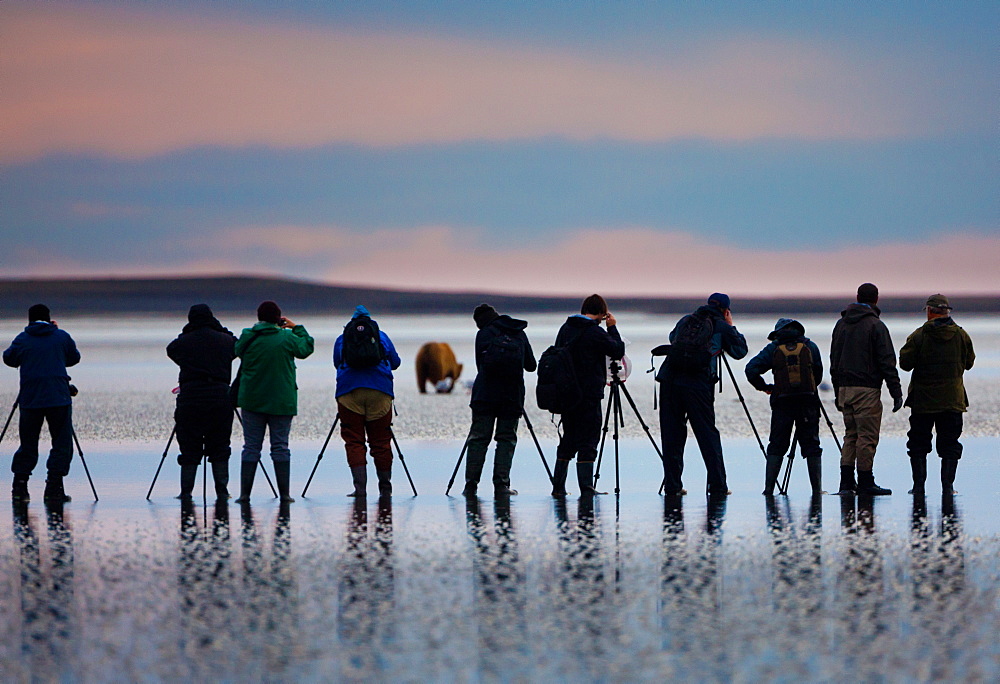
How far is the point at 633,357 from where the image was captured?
75625 millimetres

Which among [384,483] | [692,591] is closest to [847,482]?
[384,483]

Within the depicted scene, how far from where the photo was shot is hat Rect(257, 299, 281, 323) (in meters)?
12.9

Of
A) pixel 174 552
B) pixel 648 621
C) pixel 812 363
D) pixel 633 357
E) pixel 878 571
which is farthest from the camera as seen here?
pixel 633 357

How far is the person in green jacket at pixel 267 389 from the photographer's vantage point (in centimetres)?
1280

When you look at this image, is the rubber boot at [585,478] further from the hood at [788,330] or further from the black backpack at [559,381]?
the hood at [788,330]

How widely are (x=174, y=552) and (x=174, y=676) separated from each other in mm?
3591

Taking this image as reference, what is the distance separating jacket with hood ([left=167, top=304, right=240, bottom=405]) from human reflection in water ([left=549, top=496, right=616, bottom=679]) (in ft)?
12.1

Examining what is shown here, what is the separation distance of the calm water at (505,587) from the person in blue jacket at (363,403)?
45 cm

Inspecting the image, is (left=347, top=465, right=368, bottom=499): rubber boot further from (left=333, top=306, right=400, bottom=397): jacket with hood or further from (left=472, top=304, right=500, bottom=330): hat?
(left=472, top=304, right=500, bottom=330): hat

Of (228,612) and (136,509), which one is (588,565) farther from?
(136,509)

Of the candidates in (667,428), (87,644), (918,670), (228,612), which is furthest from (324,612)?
(667,428)

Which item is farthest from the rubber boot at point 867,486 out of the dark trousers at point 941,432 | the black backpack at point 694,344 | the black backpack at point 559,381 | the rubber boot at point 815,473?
the black backpack at point 559,381

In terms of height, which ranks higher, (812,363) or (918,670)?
(812,363)

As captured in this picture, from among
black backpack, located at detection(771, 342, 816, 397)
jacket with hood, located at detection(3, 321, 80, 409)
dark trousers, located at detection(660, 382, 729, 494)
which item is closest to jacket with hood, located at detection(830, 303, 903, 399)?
black backpack, located at detection(771, 342, 816, 397)
